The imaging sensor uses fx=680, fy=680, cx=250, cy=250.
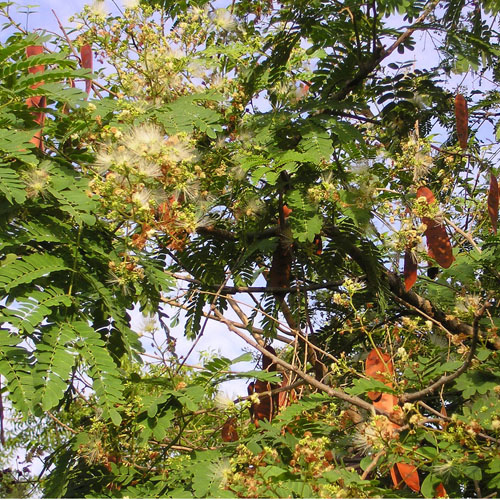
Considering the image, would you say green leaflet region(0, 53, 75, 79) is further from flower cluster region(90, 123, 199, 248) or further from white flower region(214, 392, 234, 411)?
white flower region(214, 392, 234, 411)

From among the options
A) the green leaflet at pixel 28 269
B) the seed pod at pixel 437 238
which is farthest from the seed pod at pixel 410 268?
the green leaflet at pixel 28 269

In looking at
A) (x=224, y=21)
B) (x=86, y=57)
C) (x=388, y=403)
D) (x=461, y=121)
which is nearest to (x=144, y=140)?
(x=86, y=57)

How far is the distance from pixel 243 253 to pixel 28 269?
1.37 metres

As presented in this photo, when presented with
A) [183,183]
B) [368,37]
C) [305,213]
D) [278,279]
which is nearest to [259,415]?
[278,279]

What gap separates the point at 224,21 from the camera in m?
4.11

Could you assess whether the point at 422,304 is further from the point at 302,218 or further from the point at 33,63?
the point at 33,63

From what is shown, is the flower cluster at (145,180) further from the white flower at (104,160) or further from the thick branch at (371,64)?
the thick branch at (371,64)

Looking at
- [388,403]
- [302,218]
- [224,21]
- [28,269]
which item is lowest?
[388,403]

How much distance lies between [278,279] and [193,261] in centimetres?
50

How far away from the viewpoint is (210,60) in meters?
3.83

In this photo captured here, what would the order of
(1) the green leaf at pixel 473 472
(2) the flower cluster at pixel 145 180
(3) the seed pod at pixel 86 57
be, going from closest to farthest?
(1) the green leaf at pixel 473 472
(2) the flower cluster at pixel 145 180
(3) the seed pod at pixel 86 57

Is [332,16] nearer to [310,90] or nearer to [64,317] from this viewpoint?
[310,90]

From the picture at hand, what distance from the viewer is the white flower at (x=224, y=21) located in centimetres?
407

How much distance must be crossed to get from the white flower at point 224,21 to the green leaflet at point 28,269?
198 centimetres
